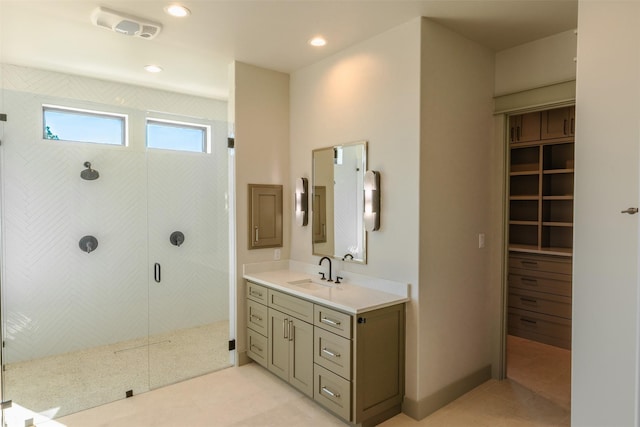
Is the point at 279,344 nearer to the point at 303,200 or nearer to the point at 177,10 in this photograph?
the point at 303,200

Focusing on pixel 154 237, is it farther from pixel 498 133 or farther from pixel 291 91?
pixel 498 133

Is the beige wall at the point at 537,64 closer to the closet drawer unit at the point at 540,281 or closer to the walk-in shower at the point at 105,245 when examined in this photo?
the closet drawer unit at the point at 540,281

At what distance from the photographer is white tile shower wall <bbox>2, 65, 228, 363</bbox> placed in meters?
3.29

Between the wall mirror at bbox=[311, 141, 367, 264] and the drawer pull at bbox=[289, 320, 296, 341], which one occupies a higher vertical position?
the wall mirror at bbox=[311, 141, 367, 264]

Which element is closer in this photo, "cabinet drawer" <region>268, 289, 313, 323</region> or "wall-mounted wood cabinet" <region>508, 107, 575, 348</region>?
"cabinet drawer" <region>268, 289, 313, 323</region>

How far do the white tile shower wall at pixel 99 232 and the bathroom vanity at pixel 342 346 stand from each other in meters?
0.99

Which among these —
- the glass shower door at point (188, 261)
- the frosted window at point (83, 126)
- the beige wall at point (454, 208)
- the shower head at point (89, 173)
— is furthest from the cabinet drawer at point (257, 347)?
the frosted window at point (83, 126)

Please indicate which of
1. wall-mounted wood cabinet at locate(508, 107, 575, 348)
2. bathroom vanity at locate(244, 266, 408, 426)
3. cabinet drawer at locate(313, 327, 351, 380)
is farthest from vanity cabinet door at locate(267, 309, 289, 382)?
wall-mounted wood cabinet at locate(508, 107, 575, 348)

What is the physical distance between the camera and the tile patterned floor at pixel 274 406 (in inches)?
110

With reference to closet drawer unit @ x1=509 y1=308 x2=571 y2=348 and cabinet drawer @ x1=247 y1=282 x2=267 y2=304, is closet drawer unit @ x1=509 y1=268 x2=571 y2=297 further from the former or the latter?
cabinet drawer @ x1=247 y1=282 x2=267 y2=304

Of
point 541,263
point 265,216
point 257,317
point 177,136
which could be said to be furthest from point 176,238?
point 541,263

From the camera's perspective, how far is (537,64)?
3160mm

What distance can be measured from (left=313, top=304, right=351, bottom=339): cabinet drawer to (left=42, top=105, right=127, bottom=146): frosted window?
271 centimetres

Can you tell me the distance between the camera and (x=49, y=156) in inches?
136
